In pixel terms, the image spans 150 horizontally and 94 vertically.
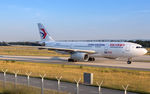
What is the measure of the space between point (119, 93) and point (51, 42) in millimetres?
39333

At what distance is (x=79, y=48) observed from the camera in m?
46.5

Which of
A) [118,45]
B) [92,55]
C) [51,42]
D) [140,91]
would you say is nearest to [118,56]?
[118,45]

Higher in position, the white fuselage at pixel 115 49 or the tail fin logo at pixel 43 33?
the tail fin logo at pixel 43 33

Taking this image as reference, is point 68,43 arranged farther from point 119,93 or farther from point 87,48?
point 119,93

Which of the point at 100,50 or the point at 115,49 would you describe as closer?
the point at 115,49

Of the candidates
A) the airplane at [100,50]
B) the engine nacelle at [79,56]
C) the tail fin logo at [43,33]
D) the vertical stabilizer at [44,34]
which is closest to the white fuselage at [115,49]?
the airplane at [100,50]

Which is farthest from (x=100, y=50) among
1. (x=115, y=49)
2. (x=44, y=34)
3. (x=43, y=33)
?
(x=43, y=33)

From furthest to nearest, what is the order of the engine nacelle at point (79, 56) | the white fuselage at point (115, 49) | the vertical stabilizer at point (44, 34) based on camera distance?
1. the vertical stabilizer at point (44, 34)
2. the engine nacelle at point (79, 56)
3. the white fuselage at point (115, 49)

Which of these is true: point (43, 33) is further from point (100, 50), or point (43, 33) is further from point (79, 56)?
point (100, 50)

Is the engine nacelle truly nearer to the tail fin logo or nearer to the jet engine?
the jet engine

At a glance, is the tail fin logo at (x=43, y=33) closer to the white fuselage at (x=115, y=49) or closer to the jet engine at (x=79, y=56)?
the white fuselage at (x=115, y=49)

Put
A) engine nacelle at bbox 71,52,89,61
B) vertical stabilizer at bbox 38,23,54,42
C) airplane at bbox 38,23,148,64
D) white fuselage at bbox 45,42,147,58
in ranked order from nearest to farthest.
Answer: white fuselage at bbox 45,42,147,58 → airplane at bbox 38,23,148,64 → engine nacelle at bbox 71,52,89,61 → vertical stabilizer at bbox 38,23,54,42

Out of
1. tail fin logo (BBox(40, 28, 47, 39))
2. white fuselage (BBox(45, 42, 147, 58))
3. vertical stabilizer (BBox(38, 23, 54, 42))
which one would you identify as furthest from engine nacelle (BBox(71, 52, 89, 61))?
tail fin logo (BBox(40, 28, 47, 39))

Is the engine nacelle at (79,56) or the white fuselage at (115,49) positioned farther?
the engine nacelle at (79,56)
